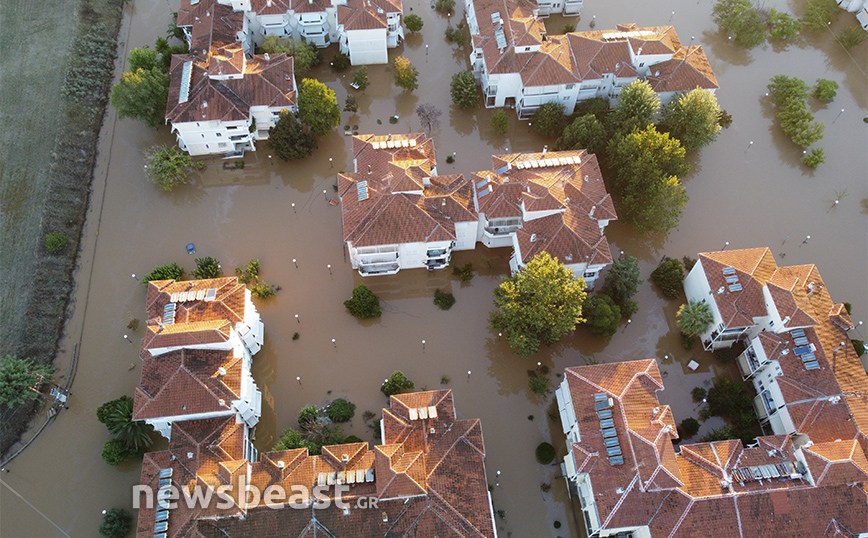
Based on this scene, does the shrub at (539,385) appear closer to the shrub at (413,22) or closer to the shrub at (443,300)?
the shrub at (443,300)

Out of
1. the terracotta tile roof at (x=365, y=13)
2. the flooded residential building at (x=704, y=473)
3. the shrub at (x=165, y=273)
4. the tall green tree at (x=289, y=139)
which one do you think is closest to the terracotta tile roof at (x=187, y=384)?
the shrub at (x=165, y=273)

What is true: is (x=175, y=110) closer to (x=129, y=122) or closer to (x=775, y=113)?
(x=129, y=122)

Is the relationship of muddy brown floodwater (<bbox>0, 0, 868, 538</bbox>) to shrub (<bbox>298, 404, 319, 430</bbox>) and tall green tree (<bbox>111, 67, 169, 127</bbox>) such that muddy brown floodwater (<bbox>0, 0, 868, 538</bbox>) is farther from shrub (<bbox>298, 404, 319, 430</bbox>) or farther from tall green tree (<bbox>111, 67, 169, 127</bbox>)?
tall green tree (<bbox>111, 67, 169, 127</bbox>)

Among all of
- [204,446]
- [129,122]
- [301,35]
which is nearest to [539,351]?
[204,446]

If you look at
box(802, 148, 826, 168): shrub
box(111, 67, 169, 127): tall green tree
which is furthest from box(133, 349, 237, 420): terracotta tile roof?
box(802, 148, 826, 168): shrub

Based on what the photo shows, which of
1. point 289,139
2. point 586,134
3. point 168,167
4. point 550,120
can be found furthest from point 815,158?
point 168,167

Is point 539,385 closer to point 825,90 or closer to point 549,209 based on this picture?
point 549,209
